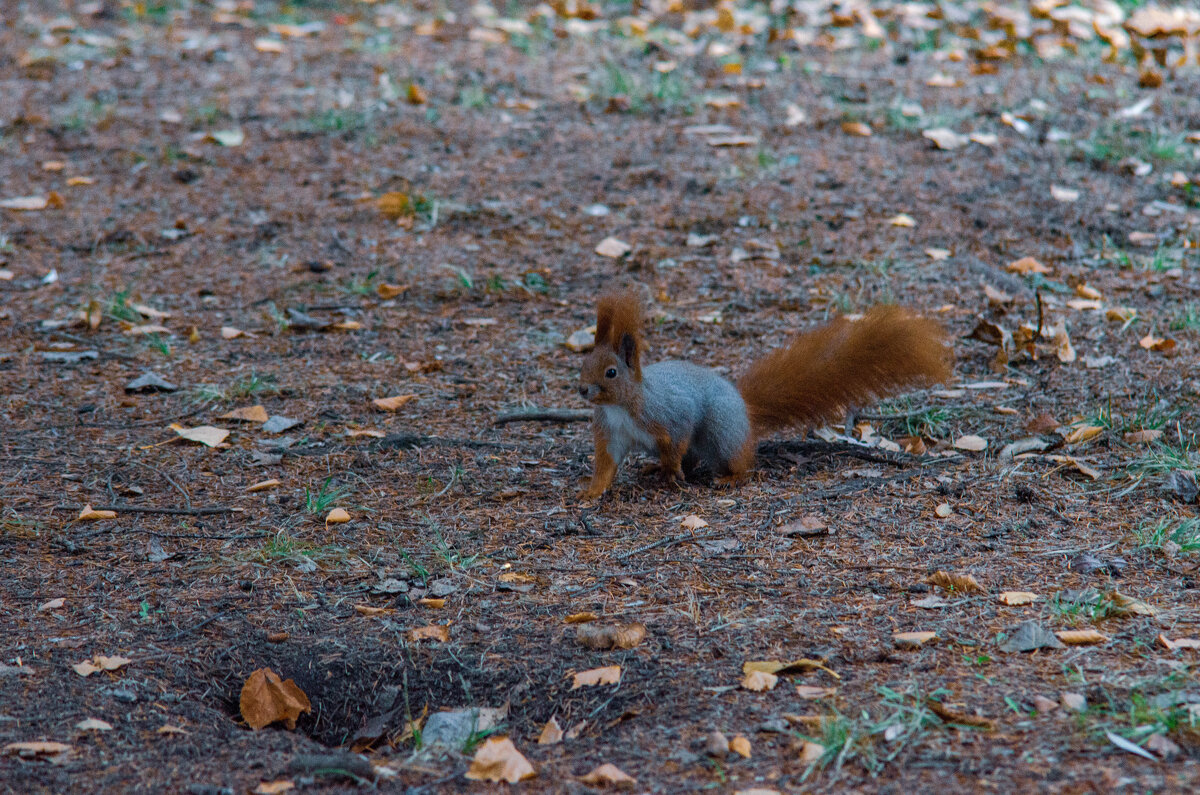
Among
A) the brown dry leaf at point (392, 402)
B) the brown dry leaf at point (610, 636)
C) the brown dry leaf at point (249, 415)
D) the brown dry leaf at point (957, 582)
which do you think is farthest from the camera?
the brown dry leaf at point (392, 402)

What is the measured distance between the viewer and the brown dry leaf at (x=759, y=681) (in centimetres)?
199

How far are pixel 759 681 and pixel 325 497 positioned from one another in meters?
1.27

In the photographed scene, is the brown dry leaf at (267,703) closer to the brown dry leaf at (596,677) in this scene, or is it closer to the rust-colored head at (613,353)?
the brown dry leaf at (596,677)

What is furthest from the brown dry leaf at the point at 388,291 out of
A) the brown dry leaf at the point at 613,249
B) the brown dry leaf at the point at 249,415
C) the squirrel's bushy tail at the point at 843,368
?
the squirrel's bushy tail at the point at 843,368

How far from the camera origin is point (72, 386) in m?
3.54

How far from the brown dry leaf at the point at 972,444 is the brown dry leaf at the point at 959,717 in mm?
1329

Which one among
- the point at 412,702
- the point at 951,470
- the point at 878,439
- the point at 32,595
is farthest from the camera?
the point at 878,439

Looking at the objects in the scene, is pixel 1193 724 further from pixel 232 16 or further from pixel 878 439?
pixel 232 16

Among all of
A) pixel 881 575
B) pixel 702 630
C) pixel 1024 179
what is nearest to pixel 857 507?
pixel 881 575

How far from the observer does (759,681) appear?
2.00 m

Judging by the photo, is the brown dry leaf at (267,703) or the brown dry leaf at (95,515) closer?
the brown dry leaf at (267,703)

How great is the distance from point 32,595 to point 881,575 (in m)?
1.77

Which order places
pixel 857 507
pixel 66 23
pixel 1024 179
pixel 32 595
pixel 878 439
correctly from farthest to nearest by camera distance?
pixel 66 23, pixel 1024 179, pixel 878 439, pixel 857 507, pixel 32 595

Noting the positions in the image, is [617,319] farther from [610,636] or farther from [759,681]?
[759,681]
